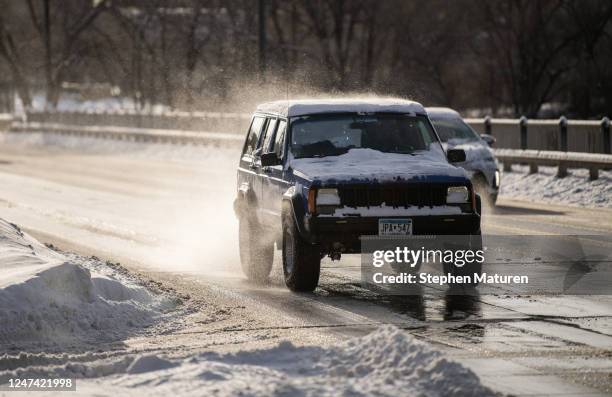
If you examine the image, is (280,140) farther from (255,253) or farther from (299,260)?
(299,260)

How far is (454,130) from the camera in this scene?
25.0 m

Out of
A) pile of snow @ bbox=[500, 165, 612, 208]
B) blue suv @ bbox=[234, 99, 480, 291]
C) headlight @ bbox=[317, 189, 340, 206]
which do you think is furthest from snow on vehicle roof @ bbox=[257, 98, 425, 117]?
pile of snow @ bbox=[500, 165, 612, 208]

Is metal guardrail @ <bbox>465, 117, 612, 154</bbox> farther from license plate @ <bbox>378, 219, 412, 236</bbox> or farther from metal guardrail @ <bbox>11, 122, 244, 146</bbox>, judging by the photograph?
license plate @ <bbox>378, 219, 412, 236</bbox>

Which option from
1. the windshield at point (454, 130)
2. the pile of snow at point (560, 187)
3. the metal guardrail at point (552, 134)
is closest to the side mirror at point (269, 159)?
the windshield at point (454, 130)

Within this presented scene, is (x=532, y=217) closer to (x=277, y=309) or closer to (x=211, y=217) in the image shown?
(x=211, y=217)

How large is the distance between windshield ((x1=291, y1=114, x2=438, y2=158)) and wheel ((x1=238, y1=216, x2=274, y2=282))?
1.22 meters

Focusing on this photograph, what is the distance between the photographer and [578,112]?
185 feet

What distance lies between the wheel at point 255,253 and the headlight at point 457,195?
235cm

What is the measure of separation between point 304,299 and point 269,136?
99.9 inches

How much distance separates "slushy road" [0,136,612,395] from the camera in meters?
9.41

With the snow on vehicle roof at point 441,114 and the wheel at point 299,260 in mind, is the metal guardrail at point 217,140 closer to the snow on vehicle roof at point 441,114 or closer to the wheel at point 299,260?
the snow on vehicle roof at point 441,114

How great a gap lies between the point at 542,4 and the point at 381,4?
9.02 m

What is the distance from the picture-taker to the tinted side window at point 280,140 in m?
13.9

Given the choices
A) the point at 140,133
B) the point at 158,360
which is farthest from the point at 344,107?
the point at 140,133
